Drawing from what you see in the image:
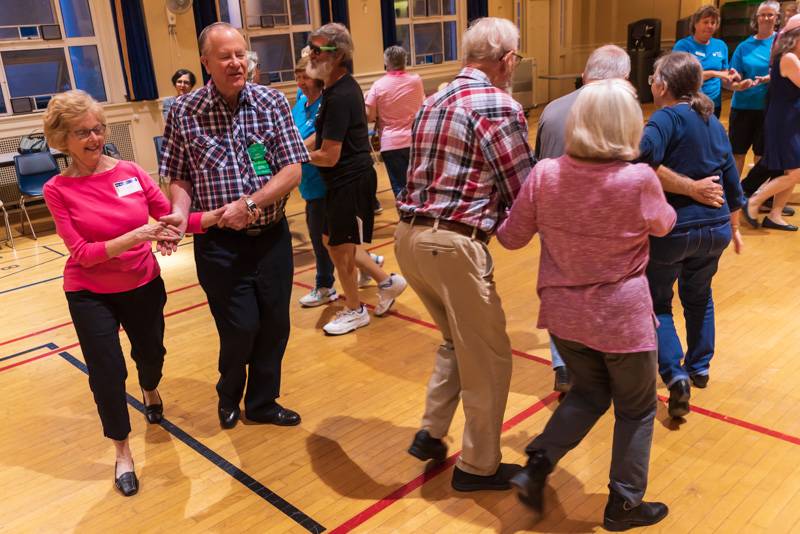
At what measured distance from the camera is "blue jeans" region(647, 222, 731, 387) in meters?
2.66

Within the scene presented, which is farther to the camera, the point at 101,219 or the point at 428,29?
the point at 428,29

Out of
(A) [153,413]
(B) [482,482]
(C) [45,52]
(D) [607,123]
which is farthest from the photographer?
(C) [45,52]

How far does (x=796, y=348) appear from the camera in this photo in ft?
11.2

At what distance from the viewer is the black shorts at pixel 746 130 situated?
5703mm

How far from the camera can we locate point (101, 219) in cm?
245

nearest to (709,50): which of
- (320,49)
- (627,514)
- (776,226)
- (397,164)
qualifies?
(776,226)

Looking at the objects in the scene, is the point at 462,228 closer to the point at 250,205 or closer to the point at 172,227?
the point at 250,205

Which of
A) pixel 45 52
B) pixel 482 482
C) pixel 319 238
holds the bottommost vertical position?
pixel 482 482

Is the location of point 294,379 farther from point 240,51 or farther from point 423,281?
point 240,51

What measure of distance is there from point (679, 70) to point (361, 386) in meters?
1.99

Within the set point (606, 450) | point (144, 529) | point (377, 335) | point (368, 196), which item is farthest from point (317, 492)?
point (368, 196)

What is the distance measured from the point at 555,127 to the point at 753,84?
373 cm

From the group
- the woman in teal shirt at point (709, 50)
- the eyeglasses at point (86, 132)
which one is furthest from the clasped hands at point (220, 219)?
the woman in teal shirt at point (709, 50)

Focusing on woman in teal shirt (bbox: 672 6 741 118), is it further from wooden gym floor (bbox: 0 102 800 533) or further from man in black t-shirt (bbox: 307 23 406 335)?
man in black t-shirt (bbox: 307 23 406 335)
